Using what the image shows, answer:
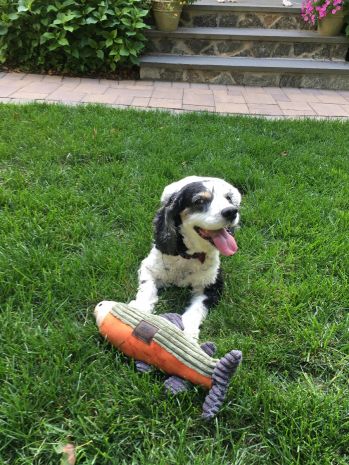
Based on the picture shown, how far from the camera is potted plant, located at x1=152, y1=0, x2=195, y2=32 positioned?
678cm

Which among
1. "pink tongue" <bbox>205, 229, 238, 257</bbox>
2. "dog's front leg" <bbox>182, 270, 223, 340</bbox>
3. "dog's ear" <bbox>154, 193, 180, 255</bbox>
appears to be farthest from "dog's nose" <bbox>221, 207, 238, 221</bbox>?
"dog's front leg" <bbox>182, 270, 223, 340</bbox>

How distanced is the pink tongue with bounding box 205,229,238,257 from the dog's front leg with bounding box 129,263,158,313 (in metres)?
0.48

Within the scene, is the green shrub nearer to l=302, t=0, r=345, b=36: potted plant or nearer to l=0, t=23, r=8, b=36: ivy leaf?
l=0, t=23, r=8, b=36: ivy leaf

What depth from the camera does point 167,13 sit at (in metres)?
6.88

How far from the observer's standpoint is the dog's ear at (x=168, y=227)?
231cm

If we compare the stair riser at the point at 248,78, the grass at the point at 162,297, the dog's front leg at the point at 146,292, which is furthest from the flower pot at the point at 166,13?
the dog's front leg at the point at 146,292

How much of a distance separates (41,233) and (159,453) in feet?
5.72

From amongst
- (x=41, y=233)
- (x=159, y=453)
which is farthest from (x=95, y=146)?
(x=159, y=453)

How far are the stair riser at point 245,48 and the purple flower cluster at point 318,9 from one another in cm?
46

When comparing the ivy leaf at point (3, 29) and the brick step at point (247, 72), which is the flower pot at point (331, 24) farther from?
the ivy leaf at point (3, 29)

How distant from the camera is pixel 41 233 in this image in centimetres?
285

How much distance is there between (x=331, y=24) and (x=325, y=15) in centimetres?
21

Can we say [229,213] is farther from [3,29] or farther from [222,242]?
[3,29]

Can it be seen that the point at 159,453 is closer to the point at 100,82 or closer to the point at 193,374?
the point at 193,374
